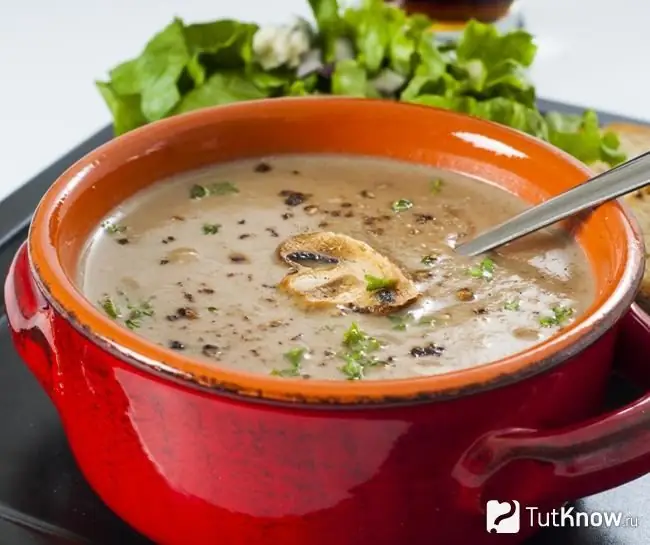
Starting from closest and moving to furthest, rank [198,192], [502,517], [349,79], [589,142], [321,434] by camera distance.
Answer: [321,434] < [502,517] < [198,192] < [589,142] < [349,79]

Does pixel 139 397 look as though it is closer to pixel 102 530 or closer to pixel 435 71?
pixel 102 530

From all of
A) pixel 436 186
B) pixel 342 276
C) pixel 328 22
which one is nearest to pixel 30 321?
pixel 342 276

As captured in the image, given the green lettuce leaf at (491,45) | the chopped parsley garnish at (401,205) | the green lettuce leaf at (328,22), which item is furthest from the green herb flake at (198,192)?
the green lettuce leaf at (491,45)

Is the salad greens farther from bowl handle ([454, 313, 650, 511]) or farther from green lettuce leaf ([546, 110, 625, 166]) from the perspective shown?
bowl handle ([454, 313, 650, 511])

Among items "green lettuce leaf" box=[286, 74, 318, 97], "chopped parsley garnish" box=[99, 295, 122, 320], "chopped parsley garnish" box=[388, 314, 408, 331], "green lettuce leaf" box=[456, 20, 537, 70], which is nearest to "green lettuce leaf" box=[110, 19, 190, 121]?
"green lettuce leaf" box=[286, 74, 318, 97]

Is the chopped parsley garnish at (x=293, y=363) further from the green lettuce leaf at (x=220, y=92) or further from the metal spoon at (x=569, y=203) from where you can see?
the green lettuce leaf at (x=220, y=92)

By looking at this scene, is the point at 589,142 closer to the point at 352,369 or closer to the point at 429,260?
the point at 429,260
